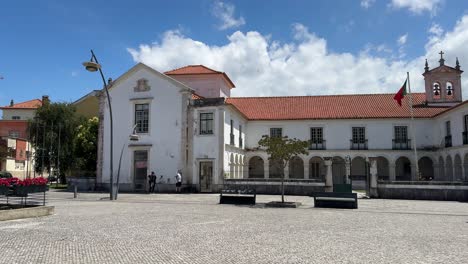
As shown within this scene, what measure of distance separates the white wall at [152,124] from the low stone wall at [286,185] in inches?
203

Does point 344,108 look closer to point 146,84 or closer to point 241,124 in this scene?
point 241,124

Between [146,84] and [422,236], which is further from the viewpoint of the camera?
[146,84]

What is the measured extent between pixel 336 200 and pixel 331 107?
21490mm

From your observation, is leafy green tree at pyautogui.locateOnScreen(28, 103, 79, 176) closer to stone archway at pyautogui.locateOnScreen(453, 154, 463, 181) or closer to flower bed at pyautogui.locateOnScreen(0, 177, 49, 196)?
flower bed at pyautogui.locateOnScreen(0, 177, 49, 196)

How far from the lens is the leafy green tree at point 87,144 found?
36.8 meters

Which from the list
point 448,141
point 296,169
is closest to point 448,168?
point 448,141

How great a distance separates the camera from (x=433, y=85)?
1473 inches

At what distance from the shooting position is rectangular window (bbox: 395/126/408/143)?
36062 mm

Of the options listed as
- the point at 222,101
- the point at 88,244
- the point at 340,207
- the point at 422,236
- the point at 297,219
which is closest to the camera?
the point at 88,244

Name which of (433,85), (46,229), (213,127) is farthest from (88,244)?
(433,85)

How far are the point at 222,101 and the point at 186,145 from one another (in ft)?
13.3

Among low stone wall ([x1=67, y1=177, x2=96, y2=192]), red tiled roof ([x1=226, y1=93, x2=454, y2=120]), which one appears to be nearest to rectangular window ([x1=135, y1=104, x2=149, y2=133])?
low stone wall ([x1=67, y1=177, x2=96, y2=192])

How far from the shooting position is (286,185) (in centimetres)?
2589

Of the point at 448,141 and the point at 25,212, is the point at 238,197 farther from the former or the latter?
the point at 448,141
